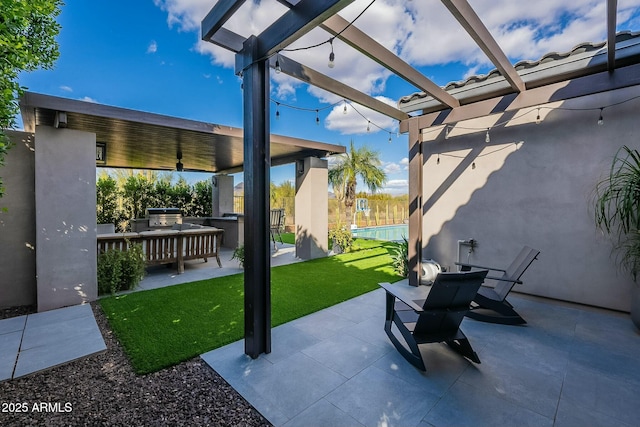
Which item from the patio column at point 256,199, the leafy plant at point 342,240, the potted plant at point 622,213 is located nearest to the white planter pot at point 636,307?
the potted plant at point 622,213

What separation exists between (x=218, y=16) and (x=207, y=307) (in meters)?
3.80

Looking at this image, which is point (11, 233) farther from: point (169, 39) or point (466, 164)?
point (466, 164)

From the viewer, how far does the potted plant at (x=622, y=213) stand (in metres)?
3.61

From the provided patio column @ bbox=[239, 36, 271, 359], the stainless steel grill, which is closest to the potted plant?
patio column @ bbox=[239, 36, 271, 359]

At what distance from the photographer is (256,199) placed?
2.88 metres

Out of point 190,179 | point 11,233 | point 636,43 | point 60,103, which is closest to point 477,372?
point 636,43

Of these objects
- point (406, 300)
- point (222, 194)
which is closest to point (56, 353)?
point (406, 300)

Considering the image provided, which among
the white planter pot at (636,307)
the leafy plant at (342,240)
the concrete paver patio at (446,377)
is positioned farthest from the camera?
the leafy plant at (342,240)

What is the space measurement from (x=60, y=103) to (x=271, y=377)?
4663mm

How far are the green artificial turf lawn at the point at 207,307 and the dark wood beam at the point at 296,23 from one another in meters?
3.26

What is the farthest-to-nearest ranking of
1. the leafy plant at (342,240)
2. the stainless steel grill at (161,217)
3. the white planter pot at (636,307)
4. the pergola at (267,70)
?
the leafy plant at (342,240), the stainless steel grill at (161,217), the white planter pot at (636,307), the pergola at (267,70)

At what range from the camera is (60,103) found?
12.8ft

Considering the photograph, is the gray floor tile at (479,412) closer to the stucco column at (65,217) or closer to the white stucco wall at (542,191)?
the white stucco wall at (542,191)

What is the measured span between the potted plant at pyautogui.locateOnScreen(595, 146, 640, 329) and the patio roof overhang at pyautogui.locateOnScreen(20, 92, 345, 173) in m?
5.56
